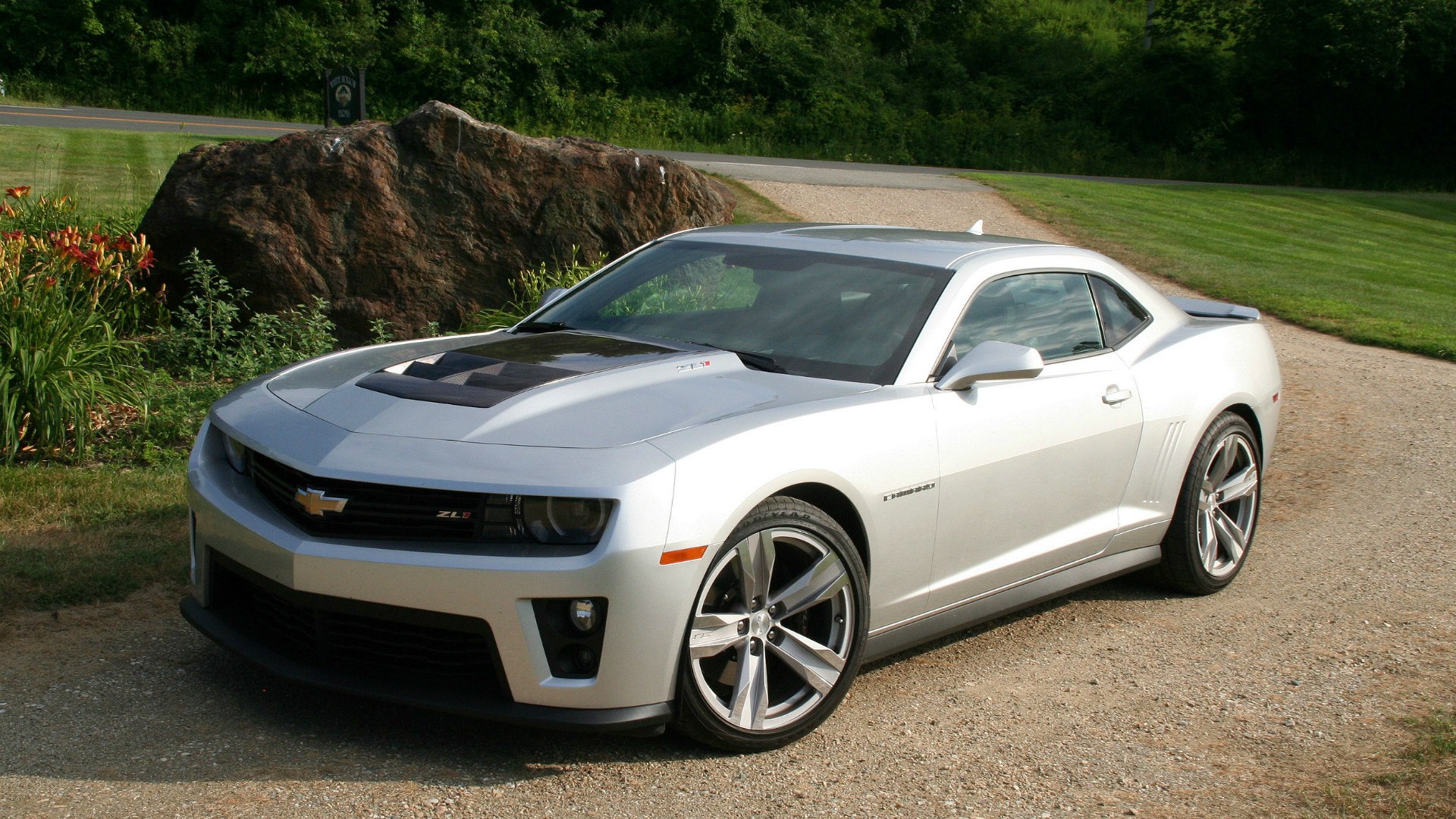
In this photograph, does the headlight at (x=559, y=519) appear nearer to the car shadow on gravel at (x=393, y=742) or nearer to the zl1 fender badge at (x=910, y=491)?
the car shadow on gravel at (x=393, y=742)

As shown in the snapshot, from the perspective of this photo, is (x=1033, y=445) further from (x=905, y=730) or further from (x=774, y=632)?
(x=774, y=632)

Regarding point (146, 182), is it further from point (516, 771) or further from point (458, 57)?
point (458, 57)

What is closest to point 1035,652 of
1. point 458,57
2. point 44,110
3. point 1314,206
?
point 1314,206

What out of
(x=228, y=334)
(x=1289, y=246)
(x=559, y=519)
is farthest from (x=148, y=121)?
(x=559, y=519)

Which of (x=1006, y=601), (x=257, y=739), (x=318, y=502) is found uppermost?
(x=318, y=502)

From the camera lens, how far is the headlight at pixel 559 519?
11.0 ft

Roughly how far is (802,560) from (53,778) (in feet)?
6.94

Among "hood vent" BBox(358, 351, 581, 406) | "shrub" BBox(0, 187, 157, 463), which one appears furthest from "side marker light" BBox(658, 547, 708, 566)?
"shrub" BBox(0, 187, 157, 463)

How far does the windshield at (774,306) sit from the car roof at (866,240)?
6 cm

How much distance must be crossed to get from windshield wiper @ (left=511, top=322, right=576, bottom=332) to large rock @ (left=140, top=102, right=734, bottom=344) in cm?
431

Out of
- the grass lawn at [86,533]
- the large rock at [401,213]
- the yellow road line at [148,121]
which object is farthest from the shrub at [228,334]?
the yellow road line at [148,121]

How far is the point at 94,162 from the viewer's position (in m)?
17.1

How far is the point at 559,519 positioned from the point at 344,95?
14.7 m

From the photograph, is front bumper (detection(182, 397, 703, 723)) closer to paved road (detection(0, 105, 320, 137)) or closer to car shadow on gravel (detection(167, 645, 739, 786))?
car shadow on gravel (detection(167, 645, 739, 786))
